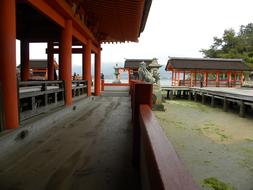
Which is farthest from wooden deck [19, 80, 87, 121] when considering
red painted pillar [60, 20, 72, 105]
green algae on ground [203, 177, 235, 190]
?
green algae on ground [203, 177, 235, 190]

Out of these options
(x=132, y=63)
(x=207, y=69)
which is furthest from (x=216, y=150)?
(x=132, y=63)

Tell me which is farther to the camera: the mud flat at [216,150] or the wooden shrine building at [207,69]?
the wooden shrine building at [207,69]

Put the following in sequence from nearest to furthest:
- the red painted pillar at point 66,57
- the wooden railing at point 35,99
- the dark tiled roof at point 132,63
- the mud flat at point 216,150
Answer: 1. the wooden railing at point 35,99
2. the mud flat at point 216,150
3. the red painted pillar at point 66,57
4. the dark tiled roof at point 132,63

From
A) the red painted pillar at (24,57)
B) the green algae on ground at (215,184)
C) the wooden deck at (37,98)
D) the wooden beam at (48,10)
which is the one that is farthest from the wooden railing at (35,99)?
the green algae on ground at (215,184)

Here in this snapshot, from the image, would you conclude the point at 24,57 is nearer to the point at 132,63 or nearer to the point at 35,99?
the point at 35,99

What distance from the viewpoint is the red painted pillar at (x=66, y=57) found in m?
7.56

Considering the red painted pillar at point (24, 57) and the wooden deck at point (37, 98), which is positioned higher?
the red painted pillar at point (24, 57)

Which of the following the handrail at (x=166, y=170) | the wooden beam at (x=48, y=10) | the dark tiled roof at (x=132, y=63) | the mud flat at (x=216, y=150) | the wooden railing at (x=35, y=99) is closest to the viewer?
the handrail at (x=166, y=170)

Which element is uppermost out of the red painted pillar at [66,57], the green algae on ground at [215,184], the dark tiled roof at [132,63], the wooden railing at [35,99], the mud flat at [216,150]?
the dark tiled roof at [132,63]

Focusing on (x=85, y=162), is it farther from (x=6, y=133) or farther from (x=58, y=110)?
(x=58, y=110)

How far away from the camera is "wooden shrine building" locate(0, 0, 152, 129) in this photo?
4.20 metres

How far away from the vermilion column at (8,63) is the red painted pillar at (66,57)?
3.32 m

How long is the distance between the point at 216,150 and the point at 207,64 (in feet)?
81.7

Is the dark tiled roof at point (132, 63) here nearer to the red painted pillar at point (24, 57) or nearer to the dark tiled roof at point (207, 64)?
the dark tiled roof at point (207, 64)
